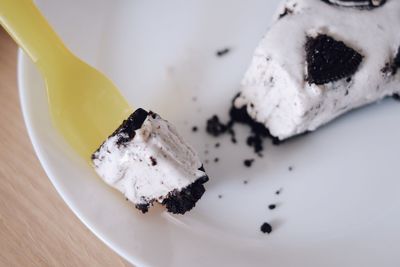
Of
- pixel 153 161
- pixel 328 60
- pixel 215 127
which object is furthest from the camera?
pixel 215 127

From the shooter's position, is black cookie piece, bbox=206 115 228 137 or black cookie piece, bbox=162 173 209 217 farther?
black cookie piece, bbox=206 115 228 137

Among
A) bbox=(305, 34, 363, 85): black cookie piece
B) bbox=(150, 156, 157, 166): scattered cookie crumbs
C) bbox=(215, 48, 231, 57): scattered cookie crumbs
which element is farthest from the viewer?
bbox=(215, 48, 231, 57): scattered cookie crumbs

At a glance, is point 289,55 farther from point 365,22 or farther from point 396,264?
point 396,264

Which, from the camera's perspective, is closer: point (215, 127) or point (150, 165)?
point (150, 165)

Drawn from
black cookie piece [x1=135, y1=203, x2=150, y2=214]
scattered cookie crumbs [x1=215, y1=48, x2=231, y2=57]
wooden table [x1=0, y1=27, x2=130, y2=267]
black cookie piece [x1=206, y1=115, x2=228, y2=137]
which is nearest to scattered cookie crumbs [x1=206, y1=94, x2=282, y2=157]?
black cookie piece [x1=206, y1=115, x2=228, y2=137]

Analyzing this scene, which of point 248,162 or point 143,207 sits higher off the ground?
point 143,207

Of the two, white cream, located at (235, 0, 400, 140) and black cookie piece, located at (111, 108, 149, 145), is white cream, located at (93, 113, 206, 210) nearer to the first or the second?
black cookie piece, located at (111, 108, 149, 145)

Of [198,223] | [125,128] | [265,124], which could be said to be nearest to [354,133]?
[265,124]

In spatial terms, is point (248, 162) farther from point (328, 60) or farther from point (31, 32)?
point (31, 32)

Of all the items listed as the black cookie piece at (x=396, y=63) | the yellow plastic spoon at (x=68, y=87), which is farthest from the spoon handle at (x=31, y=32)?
the black cookie piece at (x=396, y=63)

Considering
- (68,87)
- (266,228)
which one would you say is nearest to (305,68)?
(266,228)
